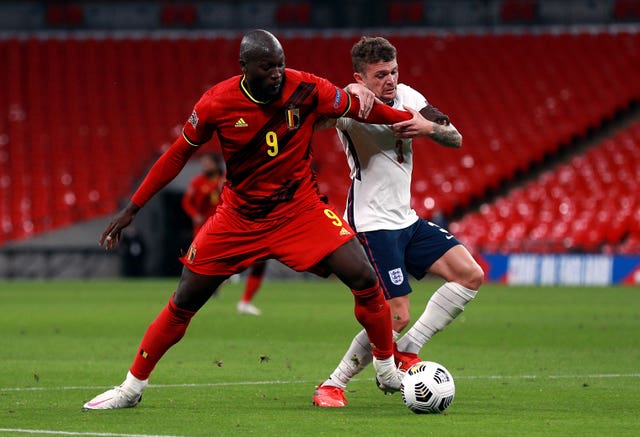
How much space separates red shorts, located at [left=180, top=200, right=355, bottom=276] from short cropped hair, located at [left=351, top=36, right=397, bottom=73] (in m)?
1.11

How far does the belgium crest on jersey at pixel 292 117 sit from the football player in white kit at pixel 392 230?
2.27 feet

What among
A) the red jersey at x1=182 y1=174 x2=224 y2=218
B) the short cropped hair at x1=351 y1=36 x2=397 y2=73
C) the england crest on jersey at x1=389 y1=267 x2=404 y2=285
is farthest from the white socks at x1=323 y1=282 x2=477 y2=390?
the red jersey at x1=182 y1=174 x2=224 y2=218

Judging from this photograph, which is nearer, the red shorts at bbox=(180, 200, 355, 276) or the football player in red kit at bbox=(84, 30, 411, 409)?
the football player in red kit at bbox=(84, 30, 411, 409)

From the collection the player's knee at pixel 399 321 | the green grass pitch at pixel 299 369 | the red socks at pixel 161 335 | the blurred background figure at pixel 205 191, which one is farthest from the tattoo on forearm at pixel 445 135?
the blurred background figure at pixel 205 191

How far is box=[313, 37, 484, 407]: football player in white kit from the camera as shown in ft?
26.8

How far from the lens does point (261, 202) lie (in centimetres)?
765

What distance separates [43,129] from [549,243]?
47.2ft

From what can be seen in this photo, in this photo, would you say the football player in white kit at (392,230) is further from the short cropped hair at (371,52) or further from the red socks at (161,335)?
the red socks at (161,335)

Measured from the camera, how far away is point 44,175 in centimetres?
3136

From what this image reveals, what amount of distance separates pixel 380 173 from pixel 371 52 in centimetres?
82

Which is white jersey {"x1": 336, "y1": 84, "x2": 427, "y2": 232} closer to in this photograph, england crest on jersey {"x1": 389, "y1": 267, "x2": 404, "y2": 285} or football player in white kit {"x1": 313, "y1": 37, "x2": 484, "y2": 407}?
football player in white kit {"x1": 313, "y1": 37, "x2": 484, "y2": 407}

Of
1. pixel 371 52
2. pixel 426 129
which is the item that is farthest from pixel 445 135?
pixel 371 52

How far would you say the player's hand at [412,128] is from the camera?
308 inches

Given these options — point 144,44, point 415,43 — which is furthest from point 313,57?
point 144,44
